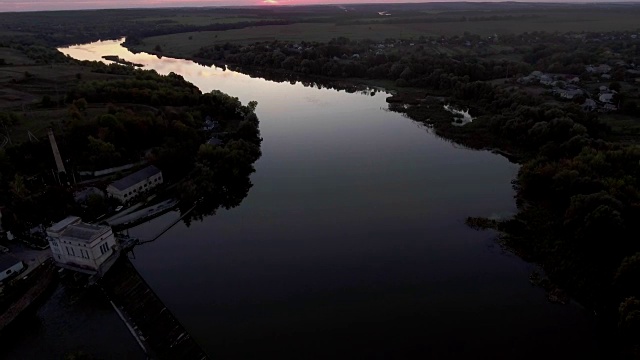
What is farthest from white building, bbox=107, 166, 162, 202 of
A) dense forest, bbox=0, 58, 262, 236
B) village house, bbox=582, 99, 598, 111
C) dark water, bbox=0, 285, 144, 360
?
village house, bbox=582, 99, 598, 111

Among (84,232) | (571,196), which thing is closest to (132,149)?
(84,232)

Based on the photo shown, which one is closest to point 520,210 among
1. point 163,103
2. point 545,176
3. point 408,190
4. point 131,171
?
point 545,176

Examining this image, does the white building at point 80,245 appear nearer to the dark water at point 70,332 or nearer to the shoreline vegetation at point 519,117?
the dark water at point 70,332

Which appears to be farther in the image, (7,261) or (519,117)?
(519,117)

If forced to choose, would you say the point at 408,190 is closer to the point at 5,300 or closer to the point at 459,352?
the point at 459,352

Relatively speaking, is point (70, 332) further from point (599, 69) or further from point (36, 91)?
point (599, 69)
